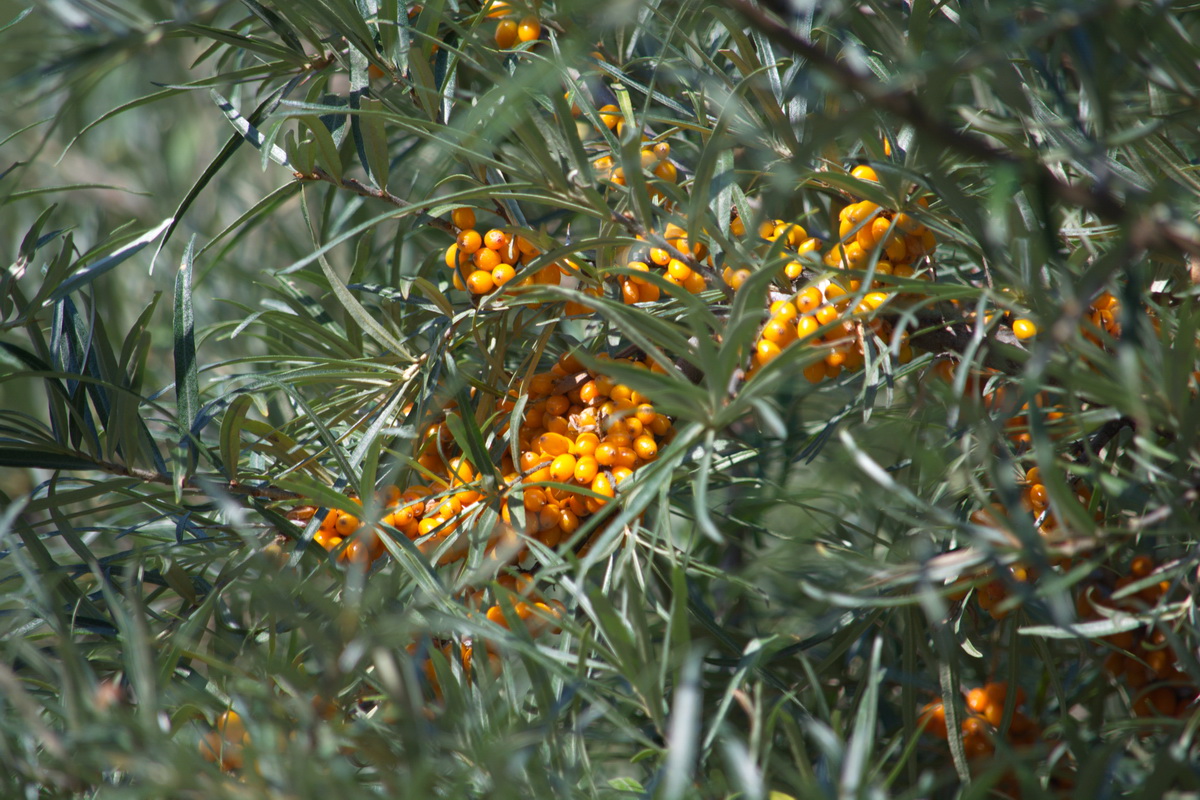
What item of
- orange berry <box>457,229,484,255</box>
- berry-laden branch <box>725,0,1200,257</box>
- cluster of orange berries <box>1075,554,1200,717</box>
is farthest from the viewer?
orange berry <box>457,229,484,255</box>

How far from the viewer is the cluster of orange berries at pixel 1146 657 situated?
502 millimetres

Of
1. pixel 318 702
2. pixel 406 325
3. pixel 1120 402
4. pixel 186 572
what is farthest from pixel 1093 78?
pixel 186 572

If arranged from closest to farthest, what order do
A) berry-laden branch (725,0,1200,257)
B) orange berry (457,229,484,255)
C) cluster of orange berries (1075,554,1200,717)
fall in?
berry-laden branch (725,0,1200,257) < cluster of orange berries (1075,554,1200,717) < orange berry (457,229,484,255)

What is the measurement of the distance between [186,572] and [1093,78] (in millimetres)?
685

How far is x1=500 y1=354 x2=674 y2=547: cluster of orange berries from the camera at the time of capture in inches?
22.2

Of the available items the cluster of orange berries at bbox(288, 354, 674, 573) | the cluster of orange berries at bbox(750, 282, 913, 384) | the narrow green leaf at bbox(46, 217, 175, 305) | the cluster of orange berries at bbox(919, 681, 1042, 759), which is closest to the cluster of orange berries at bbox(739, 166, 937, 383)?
the cluster of orange berries at bbox(750, 282, 913, 384)

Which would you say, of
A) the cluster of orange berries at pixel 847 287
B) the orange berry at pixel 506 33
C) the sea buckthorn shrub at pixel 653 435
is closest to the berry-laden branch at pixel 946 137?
the sea buckthorn shrub at pixel 653 435

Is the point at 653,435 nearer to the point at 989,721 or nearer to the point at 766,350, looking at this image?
the point at 766,350

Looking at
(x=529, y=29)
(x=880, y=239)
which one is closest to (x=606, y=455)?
(x=880, y=239)

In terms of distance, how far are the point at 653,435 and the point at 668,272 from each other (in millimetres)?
121

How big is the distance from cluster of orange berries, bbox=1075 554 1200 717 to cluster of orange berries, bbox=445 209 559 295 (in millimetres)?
421

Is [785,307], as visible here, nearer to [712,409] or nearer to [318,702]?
[712,409]

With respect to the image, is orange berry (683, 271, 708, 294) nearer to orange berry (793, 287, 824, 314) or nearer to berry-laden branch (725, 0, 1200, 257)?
orange berry (793, 287, 824, 314)

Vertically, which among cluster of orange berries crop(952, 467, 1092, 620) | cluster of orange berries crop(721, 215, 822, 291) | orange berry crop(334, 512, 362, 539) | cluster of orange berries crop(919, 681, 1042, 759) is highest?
cluster of orange berries crop(721, 215, 822, 291)
